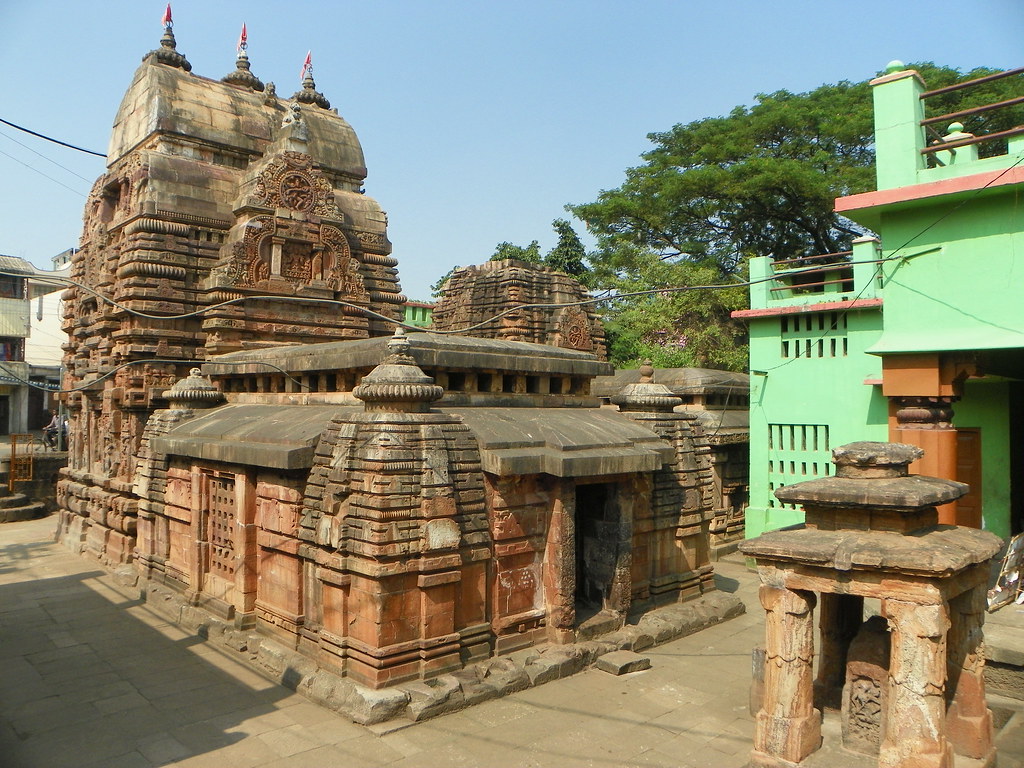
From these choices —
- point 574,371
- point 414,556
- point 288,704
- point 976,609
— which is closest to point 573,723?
point 414,556

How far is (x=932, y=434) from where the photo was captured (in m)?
8.68

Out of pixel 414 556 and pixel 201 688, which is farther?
pixel 201 688

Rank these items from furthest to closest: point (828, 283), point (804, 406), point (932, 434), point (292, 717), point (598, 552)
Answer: point (804, 406) < point (828, 283) < point (598, 552) < point (932, 434) < point (292, 717)

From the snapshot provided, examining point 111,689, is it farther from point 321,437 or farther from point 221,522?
point 321,437

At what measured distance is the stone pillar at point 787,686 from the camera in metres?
6.28

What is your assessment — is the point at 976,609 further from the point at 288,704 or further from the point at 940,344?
→ the point at 288,704

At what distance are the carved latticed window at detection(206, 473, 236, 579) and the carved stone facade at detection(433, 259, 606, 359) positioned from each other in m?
11.4

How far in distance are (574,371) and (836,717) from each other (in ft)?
21.4

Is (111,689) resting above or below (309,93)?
below

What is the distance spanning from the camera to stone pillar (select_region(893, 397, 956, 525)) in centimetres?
862

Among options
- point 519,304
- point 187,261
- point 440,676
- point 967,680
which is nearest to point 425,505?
point 440,676

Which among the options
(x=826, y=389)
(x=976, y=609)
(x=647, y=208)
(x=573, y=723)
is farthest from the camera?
(x=647, y=208)

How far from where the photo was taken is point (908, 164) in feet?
28.6

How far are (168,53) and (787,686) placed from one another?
19.5m
